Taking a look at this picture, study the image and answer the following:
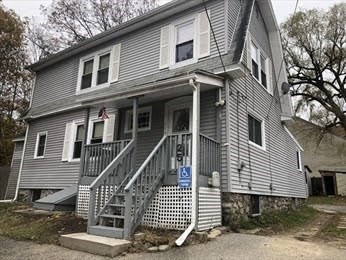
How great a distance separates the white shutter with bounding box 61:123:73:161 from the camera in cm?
1107

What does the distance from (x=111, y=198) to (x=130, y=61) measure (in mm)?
5650

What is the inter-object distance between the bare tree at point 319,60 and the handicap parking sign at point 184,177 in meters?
18.2

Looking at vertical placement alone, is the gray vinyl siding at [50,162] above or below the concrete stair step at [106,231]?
above

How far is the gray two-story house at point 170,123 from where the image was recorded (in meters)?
6.41

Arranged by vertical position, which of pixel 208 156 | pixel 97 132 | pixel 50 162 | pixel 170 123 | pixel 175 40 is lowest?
pixel 208 156

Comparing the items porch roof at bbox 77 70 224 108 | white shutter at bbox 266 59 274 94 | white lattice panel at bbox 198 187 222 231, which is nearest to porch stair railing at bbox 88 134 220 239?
white lattice panel at bbox 198 187 222 231

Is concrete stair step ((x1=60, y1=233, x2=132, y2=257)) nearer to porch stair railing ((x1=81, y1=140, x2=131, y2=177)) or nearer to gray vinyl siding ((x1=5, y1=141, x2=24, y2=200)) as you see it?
porch stair railing ((x1=81, y1=140, x2=131, y2=177))

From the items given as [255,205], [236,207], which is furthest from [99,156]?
[255,205]

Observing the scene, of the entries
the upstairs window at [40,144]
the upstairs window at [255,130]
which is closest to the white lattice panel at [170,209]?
the upstairs window at [255,130]

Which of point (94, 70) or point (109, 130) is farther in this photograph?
point (94, 70)

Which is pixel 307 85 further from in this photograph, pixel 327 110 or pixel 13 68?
pixel 13 68

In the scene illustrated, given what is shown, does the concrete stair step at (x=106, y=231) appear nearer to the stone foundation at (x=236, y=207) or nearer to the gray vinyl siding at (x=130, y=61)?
the stone foundation at (x=236, y=207)

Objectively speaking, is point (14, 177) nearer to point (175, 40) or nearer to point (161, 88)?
point (175, 40)

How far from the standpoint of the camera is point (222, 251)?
195 inches
